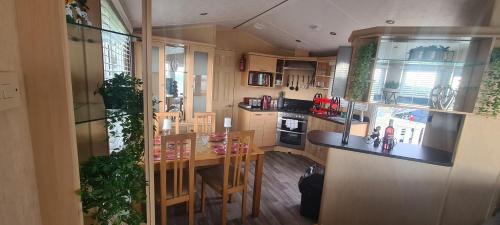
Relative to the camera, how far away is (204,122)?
10.4ft

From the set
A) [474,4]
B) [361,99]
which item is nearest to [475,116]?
[361,99]

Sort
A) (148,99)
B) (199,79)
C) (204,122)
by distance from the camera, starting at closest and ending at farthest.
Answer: (148,99) < (204,122) < (199,79)

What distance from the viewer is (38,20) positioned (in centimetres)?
63

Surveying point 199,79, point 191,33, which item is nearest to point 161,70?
point 199,79

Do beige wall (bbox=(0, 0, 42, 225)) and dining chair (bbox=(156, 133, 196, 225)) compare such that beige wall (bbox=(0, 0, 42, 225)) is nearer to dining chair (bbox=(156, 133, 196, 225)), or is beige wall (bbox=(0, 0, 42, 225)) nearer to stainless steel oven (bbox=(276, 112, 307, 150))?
dining chair (bbox=(156, 133, 196, 225))

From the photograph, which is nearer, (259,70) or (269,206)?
(269,206)

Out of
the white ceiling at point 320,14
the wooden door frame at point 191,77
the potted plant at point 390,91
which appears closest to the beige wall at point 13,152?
the white ceiling at point 320,14

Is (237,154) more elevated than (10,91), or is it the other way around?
(10,91)

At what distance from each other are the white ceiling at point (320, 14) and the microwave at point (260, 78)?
2.90 feet

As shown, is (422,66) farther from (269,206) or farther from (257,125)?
(257,125)

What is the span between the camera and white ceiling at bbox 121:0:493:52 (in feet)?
7.00

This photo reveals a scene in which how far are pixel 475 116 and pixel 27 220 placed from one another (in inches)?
106

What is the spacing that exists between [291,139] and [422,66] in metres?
2.86

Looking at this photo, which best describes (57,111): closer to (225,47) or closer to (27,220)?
(27,220)
